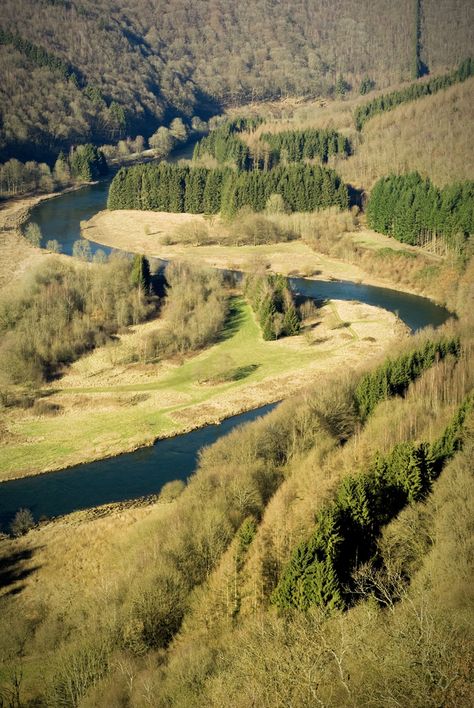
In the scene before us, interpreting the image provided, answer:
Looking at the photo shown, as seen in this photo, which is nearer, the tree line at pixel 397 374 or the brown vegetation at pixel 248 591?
the brown vegetation at pixel 248 591

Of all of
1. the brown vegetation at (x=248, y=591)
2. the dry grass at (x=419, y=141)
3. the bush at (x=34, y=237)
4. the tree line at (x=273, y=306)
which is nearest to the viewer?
the brown vegetation at (x=248, y=591)

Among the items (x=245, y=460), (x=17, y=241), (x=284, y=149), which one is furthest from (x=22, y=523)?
(x=284, y=149)

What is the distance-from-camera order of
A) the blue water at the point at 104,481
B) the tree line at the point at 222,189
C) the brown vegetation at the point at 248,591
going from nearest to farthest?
the brown vegetation at the point at 248,591, the blue water at the point at 104,481, the tree line at the point at 222,189

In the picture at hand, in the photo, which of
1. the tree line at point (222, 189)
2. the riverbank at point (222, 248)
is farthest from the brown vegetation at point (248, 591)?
the tree line at point (222, 189)

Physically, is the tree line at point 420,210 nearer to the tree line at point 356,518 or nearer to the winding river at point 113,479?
the winding river at point 113,479

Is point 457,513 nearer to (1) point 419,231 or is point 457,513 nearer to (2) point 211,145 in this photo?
(1) point 419,231

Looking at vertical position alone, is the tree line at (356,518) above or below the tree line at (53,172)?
below

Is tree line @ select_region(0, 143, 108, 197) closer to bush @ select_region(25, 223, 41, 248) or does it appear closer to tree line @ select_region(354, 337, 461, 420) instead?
bush @ select_region(25, 223, 41, 248)
